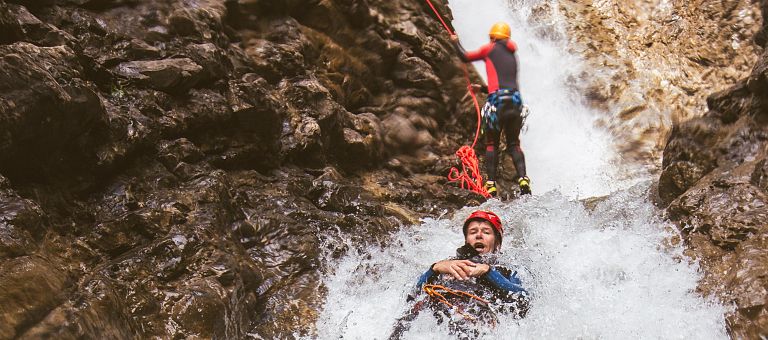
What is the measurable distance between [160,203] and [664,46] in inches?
439

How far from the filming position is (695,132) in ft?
18.1

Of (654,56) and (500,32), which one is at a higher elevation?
(500,32)

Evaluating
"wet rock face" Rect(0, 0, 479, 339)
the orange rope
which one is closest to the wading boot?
"wet rock face" Rect(0, 0, 479, 339)

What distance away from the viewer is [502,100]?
7.44m

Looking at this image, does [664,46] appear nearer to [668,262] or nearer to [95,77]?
[668,262]

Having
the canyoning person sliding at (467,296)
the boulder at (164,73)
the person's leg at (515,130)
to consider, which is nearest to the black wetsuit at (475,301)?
the canyoning person sliding at (467,296)

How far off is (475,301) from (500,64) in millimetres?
4411

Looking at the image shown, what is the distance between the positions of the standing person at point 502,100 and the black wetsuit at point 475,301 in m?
3.49

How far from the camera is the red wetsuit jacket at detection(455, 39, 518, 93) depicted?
24.6 ft

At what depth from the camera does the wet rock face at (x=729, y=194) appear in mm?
3590

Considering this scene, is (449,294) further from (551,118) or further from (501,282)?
(551,118)

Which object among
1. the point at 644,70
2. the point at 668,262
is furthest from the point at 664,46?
the point at 668,262

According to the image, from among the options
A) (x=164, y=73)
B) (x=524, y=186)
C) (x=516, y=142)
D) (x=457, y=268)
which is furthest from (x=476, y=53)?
(x=457, y=268)

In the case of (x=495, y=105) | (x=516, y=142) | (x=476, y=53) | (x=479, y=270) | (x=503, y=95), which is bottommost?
(x=516, y=142)
